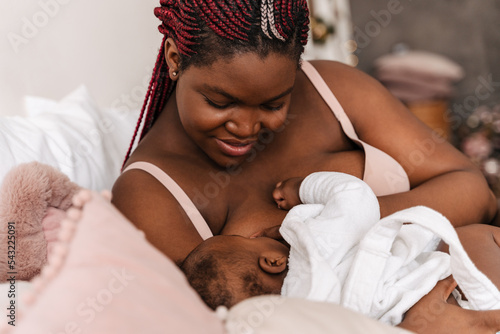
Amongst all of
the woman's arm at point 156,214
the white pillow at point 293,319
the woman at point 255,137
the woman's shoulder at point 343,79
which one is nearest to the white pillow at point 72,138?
the woman at point 255,137

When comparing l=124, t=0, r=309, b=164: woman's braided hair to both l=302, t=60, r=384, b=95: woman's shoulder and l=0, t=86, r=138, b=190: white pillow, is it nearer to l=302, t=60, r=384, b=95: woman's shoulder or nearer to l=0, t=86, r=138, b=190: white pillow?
l=302, t=60, r=384, b=95: woman's shoulder

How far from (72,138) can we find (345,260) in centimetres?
106

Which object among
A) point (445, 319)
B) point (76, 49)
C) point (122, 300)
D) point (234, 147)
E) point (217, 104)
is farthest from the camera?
point (76, 49)

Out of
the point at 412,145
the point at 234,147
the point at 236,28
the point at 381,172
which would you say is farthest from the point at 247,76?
the point at 412,145

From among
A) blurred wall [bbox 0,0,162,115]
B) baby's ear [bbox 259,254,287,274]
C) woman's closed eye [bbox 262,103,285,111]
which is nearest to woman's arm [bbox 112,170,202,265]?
baby's ear [bbox 259,254,287,274]

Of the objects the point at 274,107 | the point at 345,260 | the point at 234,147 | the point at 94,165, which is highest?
the point at 274,107

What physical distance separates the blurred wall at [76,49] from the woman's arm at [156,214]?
34.8 inches

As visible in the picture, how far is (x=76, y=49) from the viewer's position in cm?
206

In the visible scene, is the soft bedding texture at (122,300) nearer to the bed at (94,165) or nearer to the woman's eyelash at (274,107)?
the bed at (94,165)

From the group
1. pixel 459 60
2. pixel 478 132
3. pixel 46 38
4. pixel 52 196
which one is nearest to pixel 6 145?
pixel 52 196

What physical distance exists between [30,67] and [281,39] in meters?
1.18

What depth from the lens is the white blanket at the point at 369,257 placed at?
923 millimetres

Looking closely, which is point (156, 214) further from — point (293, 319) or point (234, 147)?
point (293, 319)

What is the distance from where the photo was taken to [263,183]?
138cm
